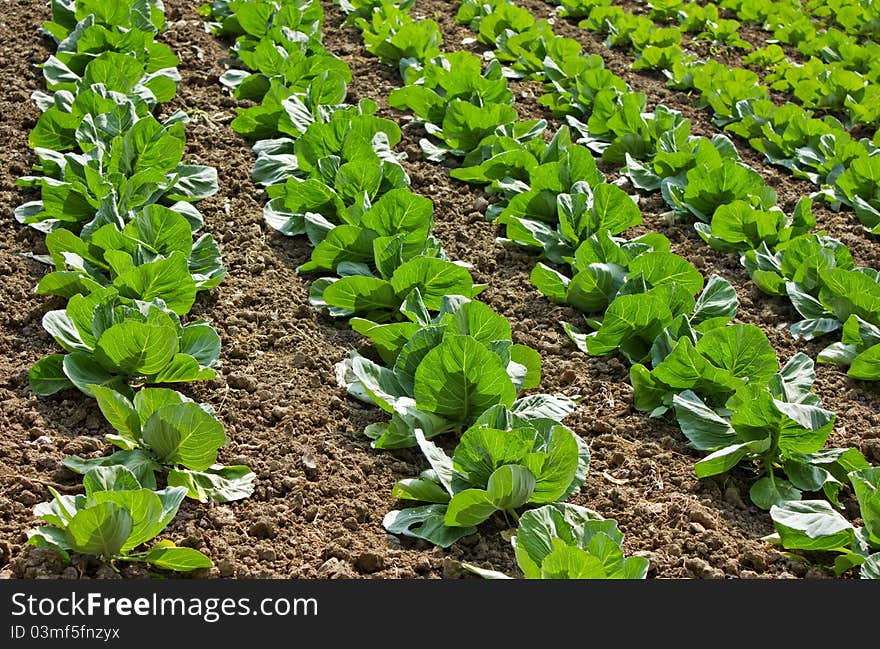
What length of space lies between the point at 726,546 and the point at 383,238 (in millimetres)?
1624

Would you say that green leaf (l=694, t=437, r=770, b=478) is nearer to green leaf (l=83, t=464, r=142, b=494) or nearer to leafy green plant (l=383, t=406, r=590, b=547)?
leafy green plant (l=383, t=406, r=590, b=547)

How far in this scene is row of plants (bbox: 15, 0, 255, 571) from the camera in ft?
8.62

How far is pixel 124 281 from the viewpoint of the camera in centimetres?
352

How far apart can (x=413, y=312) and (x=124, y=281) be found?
0.99 m

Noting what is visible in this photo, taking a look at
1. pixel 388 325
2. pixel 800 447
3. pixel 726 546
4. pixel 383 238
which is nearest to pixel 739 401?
pixel 800 447

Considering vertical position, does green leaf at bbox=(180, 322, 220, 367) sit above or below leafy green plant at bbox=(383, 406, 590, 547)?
below

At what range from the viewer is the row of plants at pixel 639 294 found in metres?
3.13

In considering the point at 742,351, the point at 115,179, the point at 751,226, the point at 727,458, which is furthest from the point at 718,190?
the point at 115,179

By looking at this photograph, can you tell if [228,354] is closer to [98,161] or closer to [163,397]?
[163,397]

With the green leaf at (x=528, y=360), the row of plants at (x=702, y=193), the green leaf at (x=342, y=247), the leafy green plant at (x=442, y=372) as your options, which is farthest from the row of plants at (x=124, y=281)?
the row of plants at (x=702, y=193)

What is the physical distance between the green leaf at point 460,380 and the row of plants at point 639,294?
586 millimetres

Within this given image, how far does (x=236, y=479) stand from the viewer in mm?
2982

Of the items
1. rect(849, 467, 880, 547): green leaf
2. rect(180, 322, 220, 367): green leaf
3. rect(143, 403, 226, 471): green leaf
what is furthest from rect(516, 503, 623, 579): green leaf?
rect(180, 322, 220, 367): green leaf

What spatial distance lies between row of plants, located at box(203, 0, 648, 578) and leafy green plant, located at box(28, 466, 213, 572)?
60 centimetres
